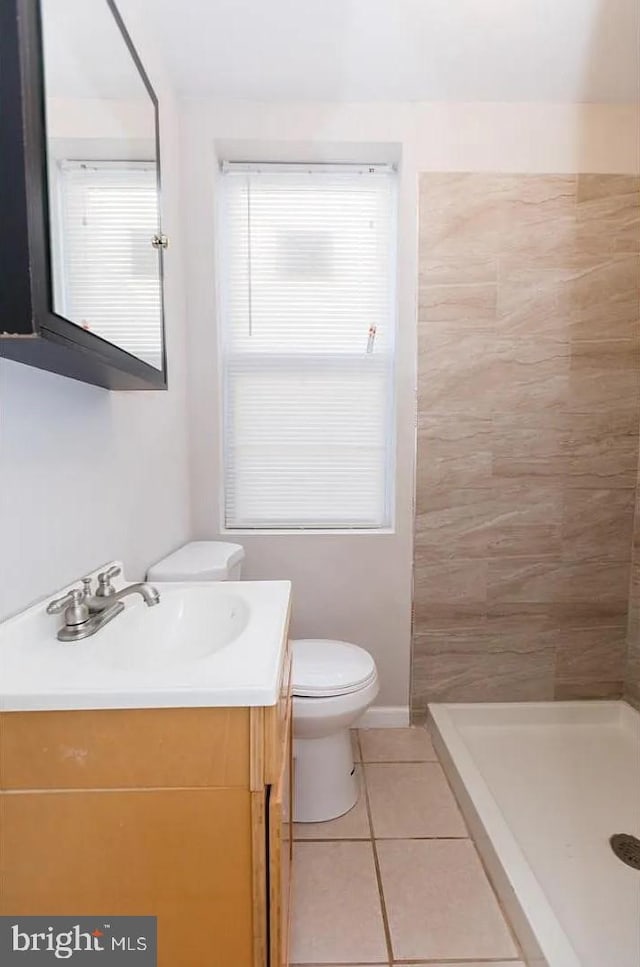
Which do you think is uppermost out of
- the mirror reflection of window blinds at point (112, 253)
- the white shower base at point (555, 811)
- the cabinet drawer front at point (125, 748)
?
the mirror reflection of window blinds at point (112, 253)

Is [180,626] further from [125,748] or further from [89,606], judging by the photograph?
[125,748]

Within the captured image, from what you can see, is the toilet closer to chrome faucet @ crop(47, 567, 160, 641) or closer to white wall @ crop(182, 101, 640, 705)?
white wall @ crop(182, 101, 640, 705)

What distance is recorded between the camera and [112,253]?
3.54ft

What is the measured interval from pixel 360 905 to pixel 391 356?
1844 mm

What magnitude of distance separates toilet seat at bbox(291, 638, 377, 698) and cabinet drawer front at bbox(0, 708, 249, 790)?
749 mm

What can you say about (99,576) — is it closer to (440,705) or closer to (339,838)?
(339,838)

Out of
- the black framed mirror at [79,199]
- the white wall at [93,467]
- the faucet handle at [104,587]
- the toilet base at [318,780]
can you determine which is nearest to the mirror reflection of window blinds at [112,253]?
the black framed mirror at [79,199]

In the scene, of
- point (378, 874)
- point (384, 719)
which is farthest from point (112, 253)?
point (384, 719)

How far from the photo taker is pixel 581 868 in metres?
1.41

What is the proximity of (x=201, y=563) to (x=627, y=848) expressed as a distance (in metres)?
1.60

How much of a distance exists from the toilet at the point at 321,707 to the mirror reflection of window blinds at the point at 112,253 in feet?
2.21

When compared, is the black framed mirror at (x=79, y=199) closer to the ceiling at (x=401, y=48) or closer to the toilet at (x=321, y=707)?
the ceiling at (x=401, y=48)

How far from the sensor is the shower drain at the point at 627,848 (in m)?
1.43

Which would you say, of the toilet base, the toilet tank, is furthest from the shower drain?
the toilet tank
